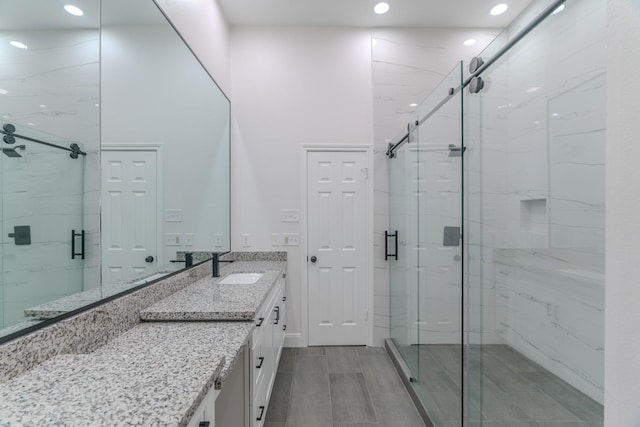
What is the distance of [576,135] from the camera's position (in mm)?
1132

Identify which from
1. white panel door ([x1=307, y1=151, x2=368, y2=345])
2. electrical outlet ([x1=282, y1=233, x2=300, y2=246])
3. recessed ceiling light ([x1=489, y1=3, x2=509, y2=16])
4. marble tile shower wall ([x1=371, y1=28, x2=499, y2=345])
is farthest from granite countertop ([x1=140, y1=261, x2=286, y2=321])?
recessed ceiling light ([x1=489, y1=3, x2=509, y2=16])

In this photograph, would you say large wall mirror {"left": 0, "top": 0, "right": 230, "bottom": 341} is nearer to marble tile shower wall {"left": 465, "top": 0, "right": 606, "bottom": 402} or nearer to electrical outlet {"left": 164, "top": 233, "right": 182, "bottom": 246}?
electrical outlet {"left": 164, "top": 233, "right": 182, "bottom": 246}

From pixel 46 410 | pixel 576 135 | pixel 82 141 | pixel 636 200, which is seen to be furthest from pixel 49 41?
pixel 576 135

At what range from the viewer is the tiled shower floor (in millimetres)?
1115

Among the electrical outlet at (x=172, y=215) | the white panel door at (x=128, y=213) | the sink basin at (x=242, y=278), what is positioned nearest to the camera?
the white panel door at (x=128, y=213)

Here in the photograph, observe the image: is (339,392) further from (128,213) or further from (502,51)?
(502,51)

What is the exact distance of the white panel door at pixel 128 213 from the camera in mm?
1312

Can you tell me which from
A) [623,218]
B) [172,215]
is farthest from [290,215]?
[623,218]

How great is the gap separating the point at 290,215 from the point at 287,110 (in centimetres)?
116

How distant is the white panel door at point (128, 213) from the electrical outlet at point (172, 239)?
13 centimetres

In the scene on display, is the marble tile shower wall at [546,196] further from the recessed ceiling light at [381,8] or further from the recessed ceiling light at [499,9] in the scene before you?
the recessed ceiling light at [499,9]

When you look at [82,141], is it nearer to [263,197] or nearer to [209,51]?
[209,51]

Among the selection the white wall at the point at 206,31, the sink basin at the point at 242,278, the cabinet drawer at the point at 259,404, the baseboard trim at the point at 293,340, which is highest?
the white wall at the point at 206,31

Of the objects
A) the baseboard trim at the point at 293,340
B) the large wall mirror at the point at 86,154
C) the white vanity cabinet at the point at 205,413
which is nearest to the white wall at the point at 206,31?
the large wall mirror at the point at 86,154
